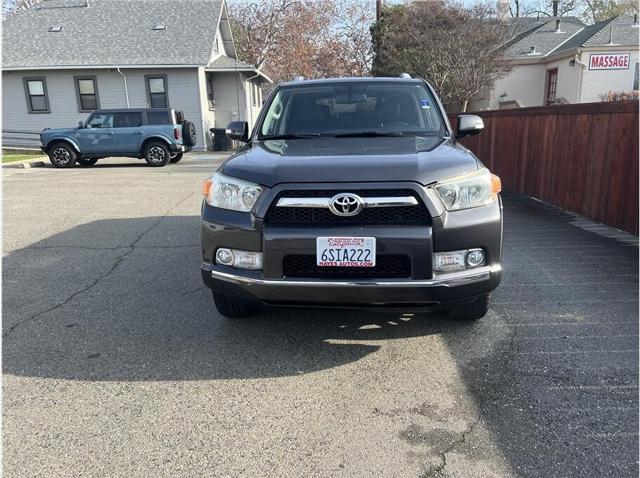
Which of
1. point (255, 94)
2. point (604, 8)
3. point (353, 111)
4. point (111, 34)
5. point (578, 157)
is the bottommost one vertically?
point (578, 157)

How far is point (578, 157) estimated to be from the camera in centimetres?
731

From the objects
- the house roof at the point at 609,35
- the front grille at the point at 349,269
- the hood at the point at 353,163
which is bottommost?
the front grille at the point at 349,269

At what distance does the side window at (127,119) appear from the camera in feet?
53.0

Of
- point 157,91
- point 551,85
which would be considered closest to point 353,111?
point 157,91

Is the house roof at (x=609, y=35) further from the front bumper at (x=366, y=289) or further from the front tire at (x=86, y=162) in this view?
the front bumper at (x=366, y=289)

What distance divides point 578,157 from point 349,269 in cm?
577

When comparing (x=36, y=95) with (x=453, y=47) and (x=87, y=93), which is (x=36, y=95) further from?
(x=453, y=47)

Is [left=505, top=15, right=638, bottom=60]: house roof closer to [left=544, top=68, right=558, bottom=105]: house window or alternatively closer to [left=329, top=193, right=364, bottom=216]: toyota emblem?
[left=544, top=68, right=558, bottom=105]: house window

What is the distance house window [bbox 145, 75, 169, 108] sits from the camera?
22484 mm

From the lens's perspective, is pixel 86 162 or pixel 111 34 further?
pixel 111 34

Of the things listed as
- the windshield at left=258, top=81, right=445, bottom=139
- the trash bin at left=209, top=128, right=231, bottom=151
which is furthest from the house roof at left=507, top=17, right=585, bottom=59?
the windshield at left=258, top=81, right=445, bottom=139

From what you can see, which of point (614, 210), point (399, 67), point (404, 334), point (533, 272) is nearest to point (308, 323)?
point (404, 334)

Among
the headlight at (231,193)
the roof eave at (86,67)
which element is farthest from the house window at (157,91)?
the headlight at (231,193)

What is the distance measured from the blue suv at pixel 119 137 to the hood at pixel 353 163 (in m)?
13.5
